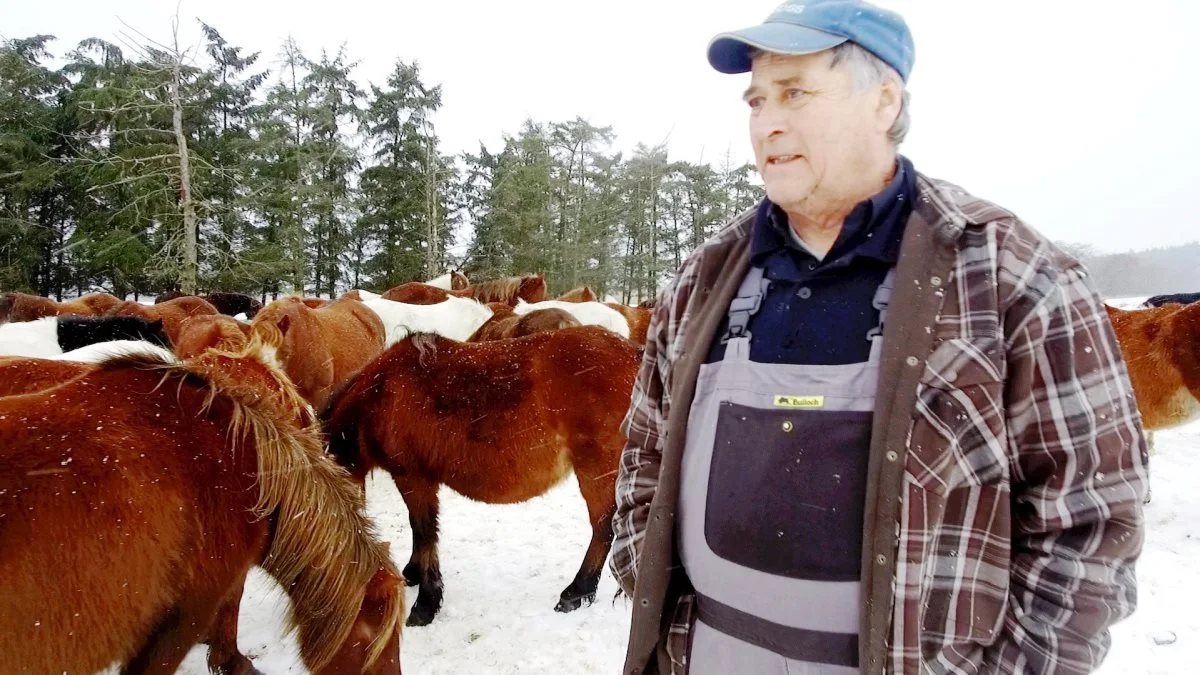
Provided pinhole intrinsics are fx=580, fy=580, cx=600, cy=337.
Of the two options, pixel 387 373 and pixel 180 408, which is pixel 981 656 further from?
pixel 387 373

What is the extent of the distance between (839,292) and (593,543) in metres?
3.34

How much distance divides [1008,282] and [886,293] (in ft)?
0.62

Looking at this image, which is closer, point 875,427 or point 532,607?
point 875,427

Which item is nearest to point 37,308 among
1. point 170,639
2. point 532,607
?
point 532,607

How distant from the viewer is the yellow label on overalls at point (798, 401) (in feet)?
3.59

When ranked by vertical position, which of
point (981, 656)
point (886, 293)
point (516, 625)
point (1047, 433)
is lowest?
point (516, 625)

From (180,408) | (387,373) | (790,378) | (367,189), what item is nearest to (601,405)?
(387,373)

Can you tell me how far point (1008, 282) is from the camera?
0.99 metres

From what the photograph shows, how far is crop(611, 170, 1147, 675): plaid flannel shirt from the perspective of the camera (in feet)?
3.09

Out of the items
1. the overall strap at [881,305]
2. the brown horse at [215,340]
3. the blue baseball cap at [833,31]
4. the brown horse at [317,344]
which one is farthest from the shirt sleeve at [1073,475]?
the brown horse at [317,344]

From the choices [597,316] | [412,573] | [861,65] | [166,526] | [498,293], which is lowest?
[412,573]

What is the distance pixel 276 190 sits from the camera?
2431 centimetres

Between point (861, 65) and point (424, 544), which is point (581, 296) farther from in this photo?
point (861, 65)

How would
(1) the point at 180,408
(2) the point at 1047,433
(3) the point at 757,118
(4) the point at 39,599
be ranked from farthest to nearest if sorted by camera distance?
(1) the point at 180,408 → (4) the point at 39,599 → (3) the point at 757,118 → (2) the point at 1047,433
